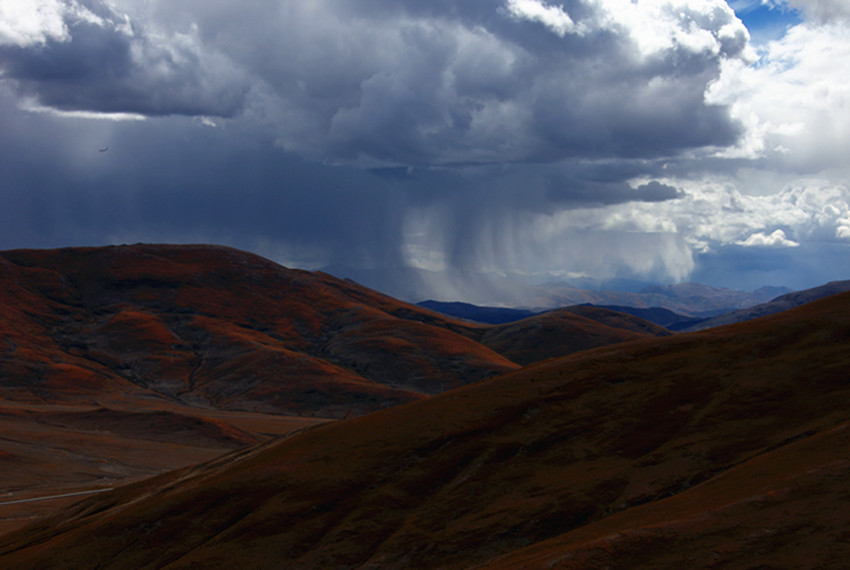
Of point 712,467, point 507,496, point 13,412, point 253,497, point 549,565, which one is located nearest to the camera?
point 549,565

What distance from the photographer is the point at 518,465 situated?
51594mm

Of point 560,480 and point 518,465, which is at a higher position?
point 518,465

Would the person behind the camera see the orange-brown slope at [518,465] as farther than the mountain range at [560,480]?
Yes

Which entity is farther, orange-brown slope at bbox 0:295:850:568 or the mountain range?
orange-brown slope at bbox 0:295:850:568

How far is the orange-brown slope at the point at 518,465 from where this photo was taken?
4306 cm

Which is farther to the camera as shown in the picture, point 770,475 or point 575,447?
point 575,447

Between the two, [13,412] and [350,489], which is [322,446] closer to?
[350,489]

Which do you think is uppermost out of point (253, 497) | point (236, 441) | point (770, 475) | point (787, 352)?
point (787, 352)

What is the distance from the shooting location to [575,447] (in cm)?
5197

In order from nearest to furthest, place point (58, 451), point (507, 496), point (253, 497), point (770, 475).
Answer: point (770, 475) < point (507, 496) < point (253, 497) < point (58, 451)

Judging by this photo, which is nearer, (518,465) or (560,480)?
(560,480)

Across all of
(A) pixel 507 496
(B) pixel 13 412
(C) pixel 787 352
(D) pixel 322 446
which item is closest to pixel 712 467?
(A) pixel 507 496

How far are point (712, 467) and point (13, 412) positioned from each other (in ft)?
556

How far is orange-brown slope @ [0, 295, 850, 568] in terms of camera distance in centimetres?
4306
